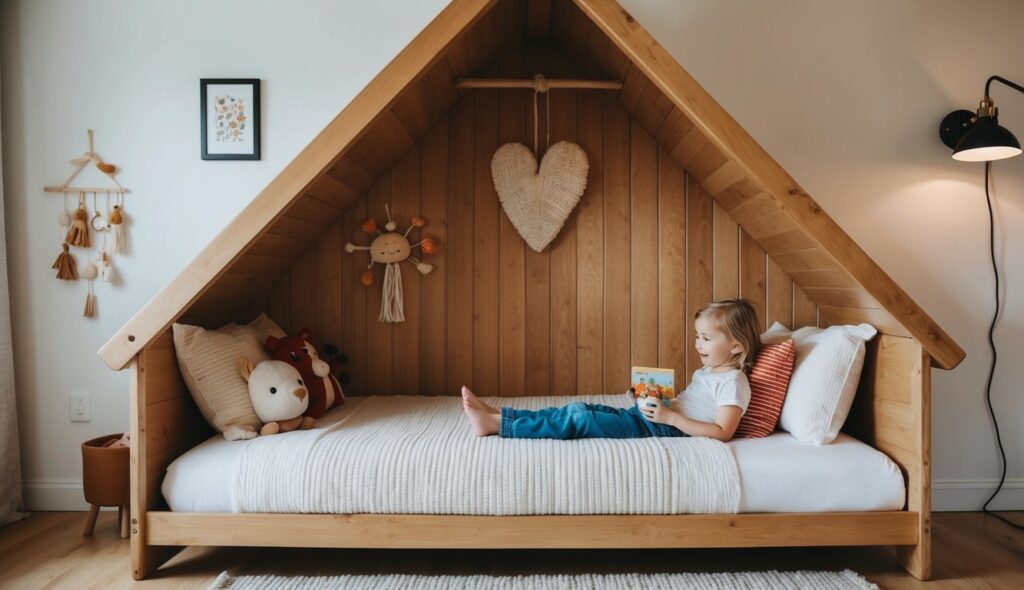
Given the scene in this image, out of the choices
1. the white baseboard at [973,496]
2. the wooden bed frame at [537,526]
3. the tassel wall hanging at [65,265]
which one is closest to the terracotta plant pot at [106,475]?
the wooden bed frame at [537,526]

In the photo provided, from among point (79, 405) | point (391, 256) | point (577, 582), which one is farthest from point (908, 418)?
point (79, 405)

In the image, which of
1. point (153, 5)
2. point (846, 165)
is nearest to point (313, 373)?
point (153, 5)

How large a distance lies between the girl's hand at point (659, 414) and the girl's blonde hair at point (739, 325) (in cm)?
31

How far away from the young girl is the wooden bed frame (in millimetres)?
255

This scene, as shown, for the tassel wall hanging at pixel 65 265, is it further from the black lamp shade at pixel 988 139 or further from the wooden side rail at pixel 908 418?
the black lamp shade at pixel 988 139

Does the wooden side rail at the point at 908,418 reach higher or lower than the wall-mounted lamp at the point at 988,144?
lower

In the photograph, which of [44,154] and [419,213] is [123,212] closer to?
[44,154]

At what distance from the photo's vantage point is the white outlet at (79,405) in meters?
2.27

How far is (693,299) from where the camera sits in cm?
240

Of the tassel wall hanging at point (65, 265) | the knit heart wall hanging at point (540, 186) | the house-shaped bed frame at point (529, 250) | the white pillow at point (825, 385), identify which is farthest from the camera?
the knit heart wall hanging at point (540, 186)

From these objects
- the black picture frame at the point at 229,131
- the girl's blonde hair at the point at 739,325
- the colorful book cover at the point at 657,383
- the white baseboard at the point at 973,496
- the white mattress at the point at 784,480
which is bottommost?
the white baseboard at the point at 973,496

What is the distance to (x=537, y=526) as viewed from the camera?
5.37 ft

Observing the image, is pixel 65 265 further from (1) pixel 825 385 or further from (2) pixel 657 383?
(1) pixel 825 385

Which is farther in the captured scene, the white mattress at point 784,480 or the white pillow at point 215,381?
the white pillow at point 215,381
